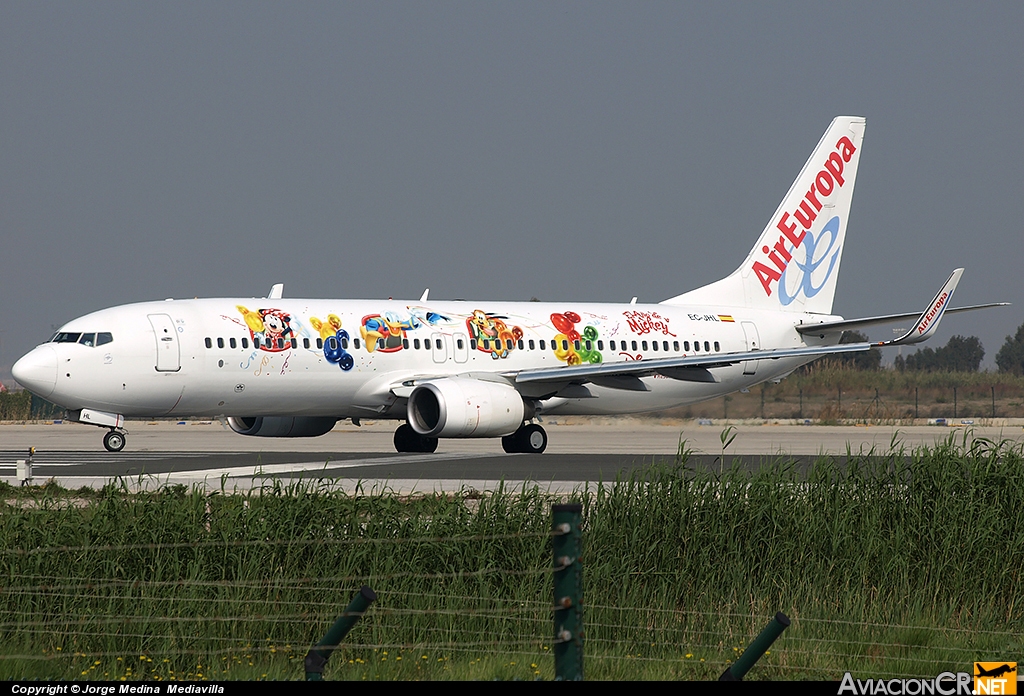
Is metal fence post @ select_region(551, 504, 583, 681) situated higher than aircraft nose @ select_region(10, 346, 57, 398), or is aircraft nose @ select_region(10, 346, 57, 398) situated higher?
aircraft nose @ select_region(10, 346, 57, 398)

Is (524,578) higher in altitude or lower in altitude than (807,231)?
lower

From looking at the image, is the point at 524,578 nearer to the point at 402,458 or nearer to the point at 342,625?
the point at 342,625

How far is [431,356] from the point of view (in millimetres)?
31469

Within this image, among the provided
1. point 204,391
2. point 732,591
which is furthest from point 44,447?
point 732,591

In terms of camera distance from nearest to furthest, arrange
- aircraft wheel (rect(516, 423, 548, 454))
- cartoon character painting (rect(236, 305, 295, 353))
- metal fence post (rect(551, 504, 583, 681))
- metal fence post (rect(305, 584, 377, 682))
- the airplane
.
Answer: metal fence post (rect(305, 584, 377, 682)) < metal fence post (rect(551, 504, 583, 681)) < the airplane < cartoon character painting (rect(236, 305, 295, 353)) < aircraft wheel (rect(516, 423, 548, 454))

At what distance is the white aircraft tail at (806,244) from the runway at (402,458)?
161 inches

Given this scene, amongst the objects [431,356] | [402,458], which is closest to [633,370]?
[431,356]

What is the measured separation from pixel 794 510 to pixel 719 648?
307 centimetres

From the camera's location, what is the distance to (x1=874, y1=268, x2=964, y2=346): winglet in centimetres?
2941

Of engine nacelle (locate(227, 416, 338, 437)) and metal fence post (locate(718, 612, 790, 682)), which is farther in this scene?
engine nacelle (locate(227, 416, 338, 437))

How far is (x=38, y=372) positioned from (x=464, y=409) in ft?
28.6

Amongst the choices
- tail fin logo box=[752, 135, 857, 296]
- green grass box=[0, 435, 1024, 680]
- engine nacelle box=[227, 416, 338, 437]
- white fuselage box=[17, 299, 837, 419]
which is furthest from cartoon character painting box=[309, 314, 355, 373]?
green grass box=[0, 435, 1024, 680]

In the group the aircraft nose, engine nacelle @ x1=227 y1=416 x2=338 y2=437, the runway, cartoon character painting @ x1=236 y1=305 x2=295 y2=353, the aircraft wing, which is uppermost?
cartoon character painting @ x1=236 y1=305 x2=295 y2=353

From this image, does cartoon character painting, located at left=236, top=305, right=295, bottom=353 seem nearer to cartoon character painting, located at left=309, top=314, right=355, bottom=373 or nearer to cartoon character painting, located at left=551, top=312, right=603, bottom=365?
cartoon character painting, located at left=309, top=314, right=355, bottom=373
